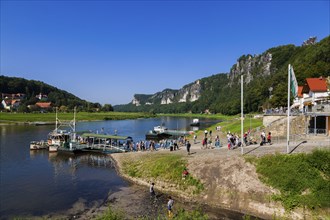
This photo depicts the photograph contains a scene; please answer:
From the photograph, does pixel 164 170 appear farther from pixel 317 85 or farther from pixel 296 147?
pixel 317 85

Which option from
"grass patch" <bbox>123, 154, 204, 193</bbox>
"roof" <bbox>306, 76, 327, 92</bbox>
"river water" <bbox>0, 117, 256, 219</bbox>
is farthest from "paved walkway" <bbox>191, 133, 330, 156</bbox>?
"roof" <bbox>306, 76, 327, 92</bbox>

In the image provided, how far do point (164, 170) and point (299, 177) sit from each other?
13.6m

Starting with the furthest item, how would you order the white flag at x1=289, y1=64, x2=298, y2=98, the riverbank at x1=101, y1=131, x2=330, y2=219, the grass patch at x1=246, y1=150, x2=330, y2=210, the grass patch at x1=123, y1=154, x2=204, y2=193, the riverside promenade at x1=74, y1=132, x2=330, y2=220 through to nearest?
1. the grass patch at x1=123, y1=154, x2=204, y2=193
2. the white flag at x1=289, y1=64, x2=298, y2=98
3. the riverside promenade at x1=74, y1=132, x2=330, y2=220
4. the riverbank at x1=101, y1=131, x2=330, y2=219
5. the grass patch at x1=246, y1=150, x2=330, y2=210

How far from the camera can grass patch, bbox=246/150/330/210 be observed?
67.2 feet

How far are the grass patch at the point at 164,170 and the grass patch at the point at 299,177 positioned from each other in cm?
670

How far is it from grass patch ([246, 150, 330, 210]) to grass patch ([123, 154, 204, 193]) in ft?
22.0

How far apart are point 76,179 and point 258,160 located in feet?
73.1

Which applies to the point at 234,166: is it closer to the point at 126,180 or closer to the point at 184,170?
the point at 184,170

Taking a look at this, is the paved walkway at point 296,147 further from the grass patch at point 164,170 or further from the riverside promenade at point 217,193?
the grass patch at point 164,170

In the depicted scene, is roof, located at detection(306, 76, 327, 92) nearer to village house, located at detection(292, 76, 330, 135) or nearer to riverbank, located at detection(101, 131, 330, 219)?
village house, located at detection(292, 76, 330, 135)

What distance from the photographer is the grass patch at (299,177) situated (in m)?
20.5

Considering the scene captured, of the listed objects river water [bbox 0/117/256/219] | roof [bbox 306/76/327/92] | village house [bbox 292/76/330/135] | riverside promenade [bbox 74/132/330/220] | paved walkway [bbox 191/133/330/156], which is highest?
roof [bbox 306/76/327/92]

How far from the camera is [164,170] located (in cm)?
2944

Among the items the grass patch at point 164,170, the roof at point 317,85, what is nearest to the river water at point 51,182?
the grass patch at point 164,170
